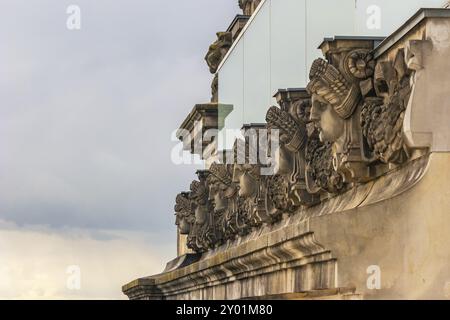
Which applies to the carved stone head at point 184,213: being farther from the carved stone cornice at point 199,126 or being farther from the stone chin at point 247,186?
the stone chin at point 247,186

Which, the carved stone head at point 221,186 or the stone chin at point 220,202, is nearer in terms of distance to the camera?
the carved stone head at point 221,186

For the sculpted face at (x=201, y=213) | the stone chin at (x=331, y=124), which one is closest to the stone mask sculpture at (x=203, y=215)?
the sculpted face at (x=201, y=213)

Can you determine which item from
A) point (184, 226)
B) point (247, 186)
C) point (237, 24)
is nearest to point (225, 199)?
point (247, 186)

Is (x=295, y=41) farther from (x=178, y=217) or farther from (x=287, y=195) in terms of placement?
(x=178, y=217)

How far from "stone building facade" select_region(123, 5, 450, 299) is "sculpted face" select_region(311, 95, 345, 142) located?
0.04ft

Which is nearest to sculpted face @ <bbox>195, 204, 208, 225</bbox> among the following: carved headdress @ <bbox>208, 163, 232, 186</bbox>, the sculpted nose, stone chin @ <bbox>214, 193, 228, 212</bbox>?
stone chin @ <bbox>214, 193, 228, 212</bbox>

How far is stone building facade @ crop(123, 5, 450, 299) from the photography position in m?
13.2

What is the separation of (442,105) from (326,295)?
2097 mm

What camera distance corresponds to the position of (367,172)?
1458cm

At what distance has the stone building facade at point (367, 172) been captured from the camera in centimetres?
1316

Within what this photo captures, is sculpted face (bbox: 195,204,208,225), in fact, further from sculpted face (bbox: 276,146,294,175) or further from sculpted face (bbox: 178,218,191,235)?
sculpted face (bbox: 276,146,294,175)

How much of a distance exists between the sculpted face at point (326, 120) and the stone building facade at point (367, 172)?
0.01m

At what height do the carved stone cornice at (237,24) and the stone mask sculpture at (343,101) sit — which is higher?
the carved stone cornice at (237,24)
